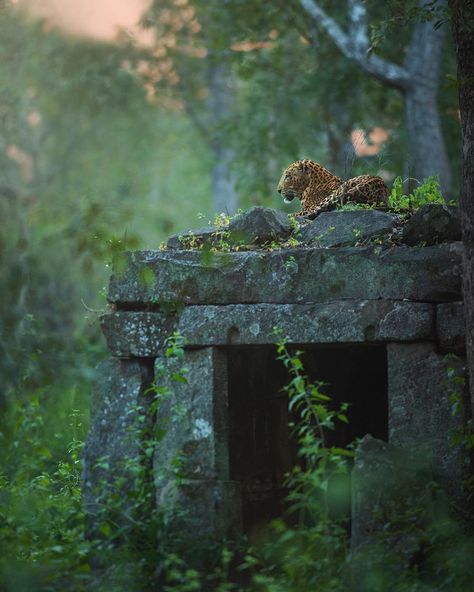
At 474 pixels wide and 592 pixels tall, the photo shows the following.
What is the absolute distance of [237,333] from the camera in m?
6.84

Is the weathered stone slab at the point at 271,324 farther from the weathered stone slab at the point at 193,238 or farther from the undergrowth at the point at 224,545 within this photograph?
the weathered stone slab at the point at 193,238

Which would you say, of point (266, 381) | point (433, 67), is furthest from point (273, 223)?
point (433, 67)

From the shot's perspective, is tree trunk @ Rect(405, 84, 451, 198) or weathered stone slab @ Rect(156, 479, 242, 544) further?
tree trunk @ Rect(405, 84, 451, 198)

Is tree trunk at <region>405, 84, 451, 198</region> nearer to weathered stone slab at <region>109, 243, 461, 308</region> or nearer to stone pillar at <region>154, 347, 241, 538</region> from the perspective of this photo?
weathered stone slab at <region>109, 243, 461, 308</region>

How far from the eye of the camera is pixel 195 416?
22.3ft

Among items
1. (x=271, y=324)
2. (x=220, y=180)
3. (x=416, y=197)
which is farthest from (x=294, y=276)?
(x=220, y=180)

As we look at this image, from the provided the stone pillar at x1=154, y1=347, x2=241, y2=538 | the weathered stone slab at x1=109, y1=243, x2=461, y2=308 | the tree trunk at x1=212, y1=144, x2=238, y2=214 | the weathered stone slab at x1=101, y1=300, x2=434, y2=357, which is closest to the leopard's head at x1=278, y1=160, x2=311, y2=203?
the weathered stone slab at x1=109, y1=243, x2=461, y2=308

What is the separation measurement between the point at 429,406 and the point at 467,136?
169 cm

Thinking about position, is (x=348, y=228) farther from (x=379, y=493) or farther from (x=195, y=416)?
(x=379, y=493)

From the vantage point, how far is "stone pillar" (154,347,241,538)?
6.50 metres

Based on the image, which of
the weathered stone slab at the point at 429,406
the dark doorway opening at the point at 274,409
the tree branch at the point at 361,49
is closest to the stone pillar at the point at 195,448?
the dark doorway opening at the point at 274,409

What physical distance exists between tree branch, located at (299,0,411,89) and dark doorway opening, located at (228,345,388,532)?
748cm

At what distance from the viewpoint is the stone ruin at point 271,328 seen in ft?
21.3

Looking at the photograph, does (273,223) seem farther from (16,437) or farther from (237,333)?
(16,437)
